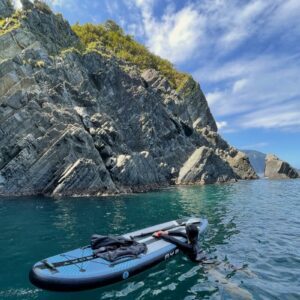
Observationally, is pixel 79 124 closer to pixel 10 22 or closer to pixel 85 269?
pixel 10 22

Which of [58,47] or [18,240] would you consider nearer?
[18,240]

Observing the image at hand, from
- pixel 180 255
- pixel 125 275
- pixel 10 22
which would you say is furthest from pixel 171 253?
pixel 10 22

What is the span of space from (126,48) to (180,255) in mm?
103754

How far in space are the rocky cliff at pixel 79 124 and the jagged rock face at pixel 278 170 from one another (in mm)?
9766

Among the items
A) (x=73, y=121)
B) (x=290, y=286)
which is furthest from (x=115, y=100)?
(x=290, y=286)

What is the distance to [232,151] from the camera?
10162 cm

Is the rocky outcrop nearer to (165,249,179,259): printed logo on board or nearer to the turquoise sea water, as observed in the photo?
the turquoise sea water

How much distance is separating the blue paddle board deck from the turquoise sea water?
1.22 ft

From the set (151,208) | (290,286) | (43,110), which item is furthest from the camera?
(43,110)

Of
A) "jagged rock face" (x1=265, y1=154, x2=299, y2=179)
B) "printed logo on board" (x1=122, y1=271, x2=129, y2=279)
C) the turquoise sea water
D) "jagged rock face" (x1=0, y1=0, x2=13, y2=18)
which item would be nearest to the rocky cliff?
"jagged rock face" (x1=0, y1=0, x2=13, y2=18)

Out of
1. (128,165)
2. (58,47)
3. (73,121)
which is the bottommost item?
(128,165)

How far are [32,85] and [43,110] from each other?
5482 millimetres

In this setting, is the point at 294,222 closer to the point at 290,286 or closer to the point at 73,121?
the point at 290,286

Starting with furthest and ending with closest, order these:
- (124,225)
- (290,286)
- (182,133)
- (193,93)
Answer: (193,93) < (182,133) < (124,225) < (290,286)
